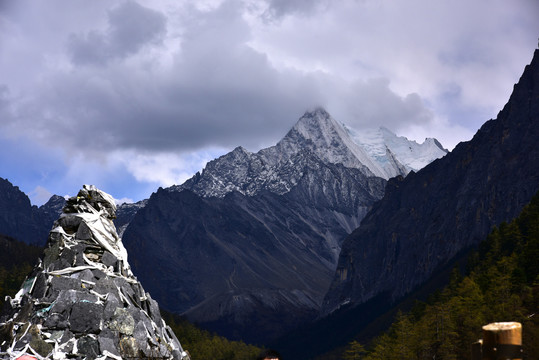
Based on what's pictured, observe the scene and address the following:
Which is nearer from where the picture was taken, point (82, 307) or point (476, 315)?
point (82, 307)

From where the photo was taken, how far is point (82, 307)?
3431 centimetres

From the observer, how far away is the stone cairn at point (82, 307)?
3309 cm

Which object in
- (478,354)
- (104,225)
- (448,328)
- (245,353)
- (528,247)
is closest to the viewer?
(478,354)

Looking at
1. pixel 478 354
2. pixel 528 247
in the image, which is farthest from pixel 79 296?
pixel 528 247

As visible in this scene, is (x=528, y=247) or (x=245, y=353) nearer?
(x=528, y=247)

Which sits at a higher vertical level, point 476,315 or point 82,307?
point 476,315

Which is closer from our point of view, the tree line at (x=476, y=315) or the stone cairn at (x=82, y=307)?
the stone cairn at (x=82, y=307)

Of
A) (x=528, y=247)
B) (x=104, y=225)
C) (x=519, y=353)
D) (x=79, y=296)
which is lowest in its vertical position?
(x=519, y=353)

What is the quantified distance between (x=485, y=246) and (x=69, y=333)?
16800cm

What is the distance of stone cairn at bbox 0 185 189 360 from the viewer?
3309 centimetres

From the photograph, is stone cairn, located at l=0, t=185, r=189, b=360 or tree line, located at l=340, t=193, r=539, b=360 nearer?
stone cairn, located at l=0, t=185, r=189, b=360

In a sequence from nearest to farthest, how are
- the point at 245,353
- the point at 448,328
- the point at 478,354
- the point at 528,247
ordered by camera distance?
1. the point at 478,354
2. the point at 448,328
3. the point at 528,247
4. the point at 245,353

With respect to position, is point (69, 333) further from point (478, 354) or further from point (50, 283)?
point (478, 354)

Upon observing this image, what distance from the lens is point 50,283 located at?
35.2m
